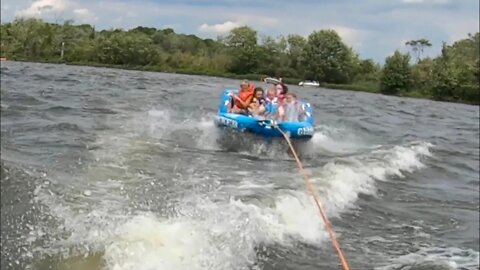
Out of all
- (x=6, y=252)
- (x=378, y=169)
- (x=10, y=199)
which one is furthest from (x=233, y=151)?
(x=6, y=252)

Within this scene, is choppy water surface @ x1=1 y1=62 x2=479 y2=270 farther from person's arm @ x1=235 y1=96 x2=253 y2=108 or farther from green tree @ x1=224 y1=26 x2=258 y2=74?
green tree @ x1=224 y1=26 x2=258 y2=74

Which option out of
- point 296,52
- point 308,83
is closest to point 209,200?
point 308,83

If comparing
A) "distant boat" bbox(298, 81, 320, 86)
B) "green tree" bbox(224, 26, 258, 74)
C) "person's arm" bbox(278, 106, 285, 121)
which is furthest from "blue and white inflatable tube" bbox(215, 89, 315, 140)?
"green tree" bbox(224, 26, 258, 74)

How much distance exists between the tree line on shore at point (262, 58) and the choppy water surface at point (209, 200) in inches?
1613

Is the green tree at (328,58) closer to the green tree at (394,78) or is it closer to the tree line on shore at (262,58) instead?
the tree line on shore at (262,58)

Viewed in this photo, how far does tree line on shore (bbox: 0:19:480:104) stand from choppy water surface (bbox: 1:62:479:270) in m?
41.0

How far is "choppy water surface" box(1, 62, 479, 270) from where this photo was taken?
20.1 ft

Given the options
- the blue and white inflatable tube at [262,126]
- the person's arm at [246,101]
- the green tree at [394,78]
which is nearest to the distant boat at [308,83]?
the green tree at [394,78]

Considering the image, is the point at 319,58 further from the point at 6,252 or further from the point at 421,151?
the point at 6,252

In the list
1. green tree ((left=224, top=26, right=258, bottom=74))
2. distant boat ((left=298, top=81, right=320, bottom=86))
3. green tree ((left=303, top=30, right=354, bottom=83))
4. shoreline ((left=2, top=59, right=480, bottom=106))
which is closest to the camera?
distant boat ((left=298, top=81, right=320, bottom=86))

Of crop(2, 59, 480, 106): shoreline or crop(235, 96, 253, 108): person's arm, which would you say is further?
crop(2, 59, 480, 106): shoreline

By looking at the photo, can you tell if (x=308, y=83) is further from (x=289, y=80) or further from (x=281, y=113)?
(x=281, y=113)

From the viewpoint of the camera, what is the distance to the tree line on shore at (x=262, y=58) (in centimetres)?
5703

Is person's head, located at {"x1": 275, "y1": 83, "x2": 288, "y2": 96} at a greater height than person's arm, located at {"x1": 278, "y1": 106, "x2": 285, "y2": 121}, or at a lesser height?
greater
